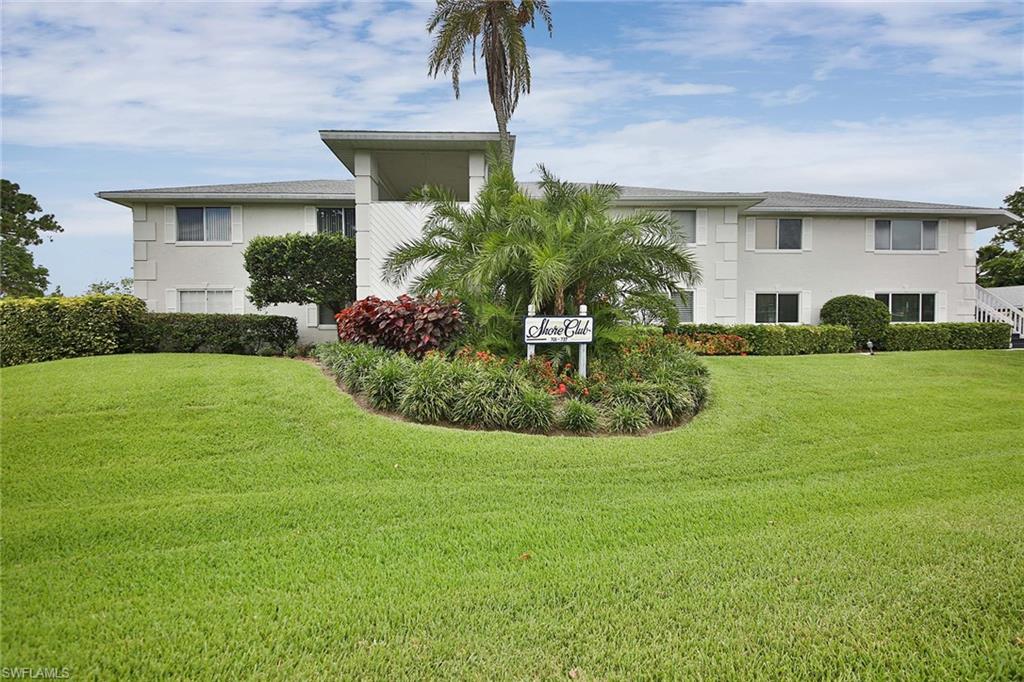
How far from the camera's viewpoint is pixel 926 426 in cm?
871

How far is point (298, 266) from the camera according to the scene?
14938mm

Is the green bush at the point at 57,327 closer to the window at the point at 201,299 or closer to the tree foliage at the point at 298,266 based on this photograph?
the tree foliage at the point at 298,266

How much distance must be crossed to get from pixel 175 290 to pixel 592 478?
51.4 feet

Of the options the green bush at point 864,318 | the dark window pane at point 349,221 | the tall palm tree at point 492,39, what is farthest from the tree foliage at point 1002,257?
the dark window pane at point 349,221

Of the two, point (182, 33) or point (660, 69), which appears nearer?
point (182, 33)

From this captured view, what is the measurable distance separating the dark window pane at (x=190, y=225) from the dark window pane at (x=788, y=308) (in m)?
17.7

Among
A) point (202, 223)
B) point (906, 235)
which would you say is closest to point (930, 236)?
point (906, 235)

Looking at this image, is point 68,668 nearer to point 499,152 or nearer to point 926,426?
point 926,426

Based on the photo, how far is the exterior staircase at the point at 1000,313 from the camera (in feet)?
64.2

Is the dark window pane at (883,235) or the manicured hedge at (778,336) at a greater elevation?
the dark window pane at (883,235)

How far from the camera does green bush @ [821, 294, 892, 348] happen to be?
18.1 m

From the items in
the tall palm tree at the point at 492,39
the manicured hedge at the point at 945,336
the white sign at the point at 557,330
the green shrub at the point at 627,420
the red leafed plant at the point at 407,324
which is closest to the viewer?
the green shrub at the point at 627,420

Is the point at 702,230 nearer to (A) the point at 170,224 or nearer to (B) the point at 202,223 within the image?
(B) the point at 202,223

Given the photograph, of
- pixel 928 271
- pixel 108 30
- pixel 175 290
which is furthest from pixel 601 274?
pixel 928 271
